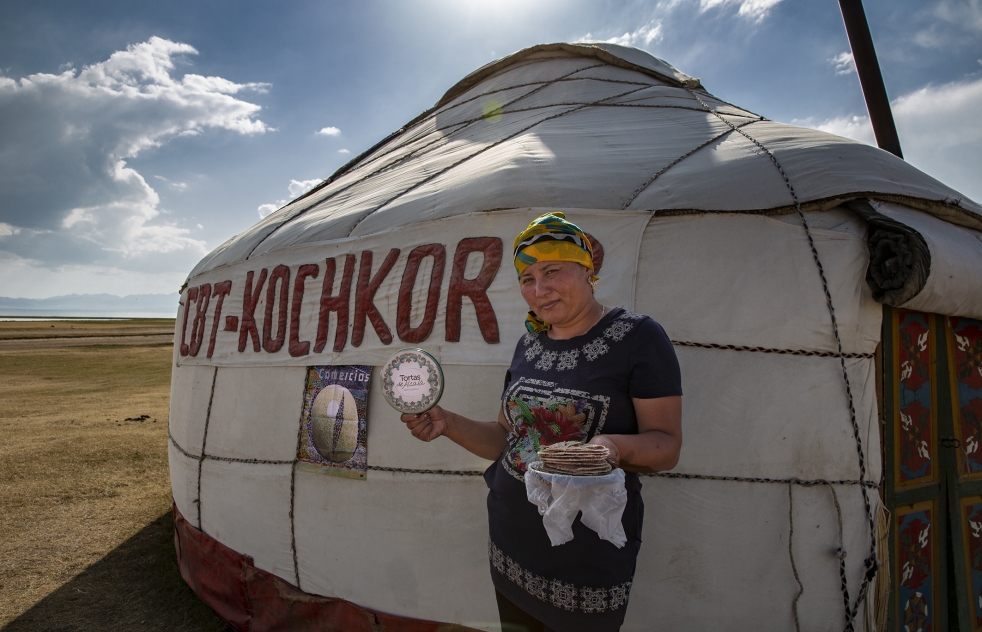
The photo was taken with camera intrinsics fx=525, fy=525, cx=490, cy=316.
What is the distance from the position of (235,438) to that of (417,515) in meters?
1.06

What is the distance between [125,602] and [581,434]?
280cm

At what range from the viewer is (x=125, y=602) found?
103 inches

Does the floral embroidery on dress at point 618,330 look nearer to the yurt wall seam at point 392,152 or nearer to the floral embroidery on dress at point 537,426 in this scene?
the floral embroidery on dress at point 537,426

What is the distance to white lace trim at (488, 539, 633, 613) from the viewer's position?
107 centimetres

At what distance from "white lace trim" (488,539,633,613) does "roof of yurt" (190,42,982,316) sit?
4.00 ft

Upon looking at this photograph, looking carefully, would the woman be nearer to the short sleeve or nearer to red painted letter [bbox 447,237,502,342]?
the short sleeve

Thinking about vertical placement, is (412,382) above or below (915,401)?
above

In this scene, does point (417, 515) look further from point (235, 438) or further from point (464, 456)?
point (235, 438)

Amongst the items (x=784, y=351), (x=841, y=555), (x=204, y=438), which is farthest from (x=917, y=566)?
(x=204, y=438)

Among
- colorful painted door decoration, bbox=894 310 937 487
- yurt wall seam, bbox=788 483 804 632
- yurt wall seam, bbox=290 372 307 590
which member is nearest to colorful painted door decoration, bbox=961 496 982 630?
colorful painted door decoration, bbox=894 310 937 487

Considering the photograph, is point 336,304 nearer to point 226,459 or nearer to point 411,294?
point 411,294

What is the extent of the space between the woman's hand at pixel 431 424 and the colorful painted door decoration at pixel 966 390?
193 cm

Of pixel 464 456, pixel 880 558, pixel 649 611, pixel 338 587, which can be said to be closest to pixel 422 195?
pixel 464 456

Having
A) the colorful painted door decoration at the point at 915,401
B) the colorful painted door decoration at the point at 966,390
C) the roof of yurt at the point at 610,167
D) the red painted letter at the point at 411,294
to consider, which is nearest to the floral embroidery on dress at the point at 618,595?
the red painted letter at the point at 411,294
